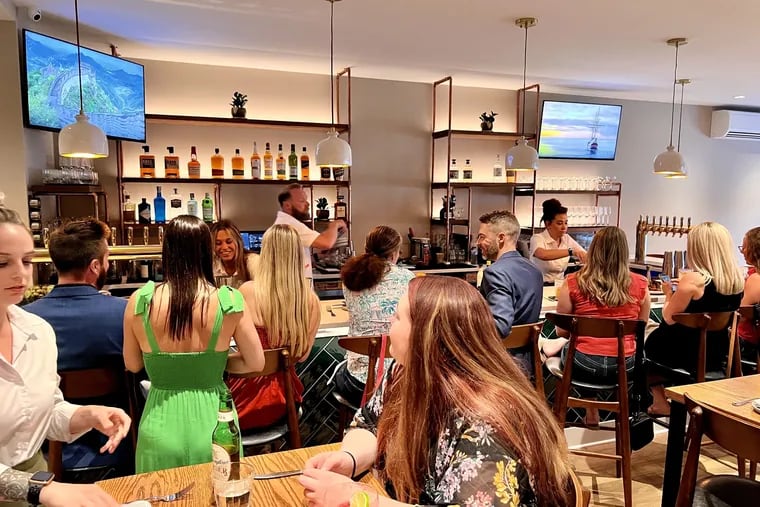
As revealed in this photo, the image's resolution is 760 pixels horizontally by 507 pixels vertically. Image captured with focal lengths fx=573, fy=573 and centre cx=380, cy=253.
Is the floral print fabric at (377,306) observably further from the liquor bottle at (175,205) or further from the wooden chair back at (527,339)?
the liquor bottle at (175,205)

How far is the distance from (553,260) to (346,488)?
14.0ft

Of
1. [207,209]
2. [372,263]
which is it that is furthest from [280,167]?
[372,263]

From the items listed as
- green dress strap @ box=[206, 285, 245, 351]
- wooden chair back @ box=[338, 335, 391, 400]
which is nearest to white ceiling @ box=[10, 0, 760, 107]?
wooden chair back @ box=[338, 335, 391, 400]

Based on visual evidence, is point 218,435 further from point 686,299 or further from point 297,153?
point 297,153

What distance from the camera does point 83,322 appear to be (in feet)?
6.82

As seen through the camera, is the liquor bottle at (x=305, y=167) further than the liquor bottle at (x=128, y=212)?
Yes

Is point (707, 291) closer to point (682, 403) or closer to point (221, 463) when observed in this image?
point (682, 403)

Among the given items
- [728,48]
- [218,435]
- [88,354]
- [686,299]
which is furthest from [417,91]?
[218,435]

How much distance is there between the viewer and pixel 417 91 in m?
6.25

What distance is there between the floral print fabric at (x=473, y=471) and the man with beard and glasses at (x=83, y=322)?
1.34 m

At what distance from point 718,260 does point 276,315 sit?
2431mm

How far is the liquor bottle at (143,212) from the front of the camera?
16.9 feet

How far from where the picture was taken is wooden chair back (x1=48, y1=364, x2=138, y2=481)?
6.16 feet

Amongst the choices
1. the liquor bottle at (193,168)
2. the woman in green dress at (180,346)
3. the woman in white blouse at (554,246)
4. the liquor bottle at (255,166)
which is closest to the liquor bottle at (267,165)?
the liquor bottle at (255,166)
